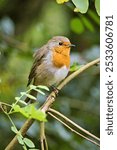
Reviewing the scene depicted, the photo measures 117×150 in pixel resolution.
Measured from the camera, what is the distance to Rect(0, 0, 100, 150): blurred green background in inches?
142

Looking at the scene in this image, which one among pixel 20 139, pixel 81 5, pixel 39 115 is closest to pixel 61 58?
pixel 81 5

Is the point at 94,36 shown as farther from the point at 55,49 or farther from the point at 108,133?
the point at 108,133

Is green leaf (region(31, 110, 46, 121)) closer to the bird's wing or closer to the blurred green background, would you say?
the blurred green background

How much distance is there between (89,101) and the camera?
414 cm

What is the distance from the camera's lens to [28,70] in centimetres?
401

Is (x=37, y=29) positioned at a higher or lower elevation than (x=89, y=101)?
higher

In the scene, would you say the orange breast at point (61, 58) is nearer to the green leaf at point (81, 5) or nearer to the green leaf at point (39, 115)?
the green leaf at point (81, 5)

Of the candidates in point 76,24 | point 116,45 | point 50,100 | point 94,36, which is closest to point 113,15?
point 116,45

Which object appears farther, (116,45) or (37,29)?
(37,29)

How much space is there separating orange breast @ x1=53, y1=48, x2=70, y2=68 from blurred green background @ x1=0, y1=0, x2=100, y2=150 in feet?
0.44

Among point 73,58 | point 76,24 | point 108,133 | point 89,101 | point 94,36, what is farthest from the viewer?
point 94,36

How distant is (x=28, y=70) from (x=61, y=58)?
0.81 m

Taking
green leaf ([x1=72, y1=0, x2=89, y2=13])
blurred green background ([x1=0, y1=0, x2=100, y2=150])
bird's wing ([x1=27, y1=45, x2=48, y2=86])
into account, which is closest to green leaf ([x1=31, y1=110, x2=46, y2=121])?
green leaf ([x1=72, y1=0, x2=89, y2=13])

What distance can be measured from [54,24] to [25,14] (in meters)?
0.25
